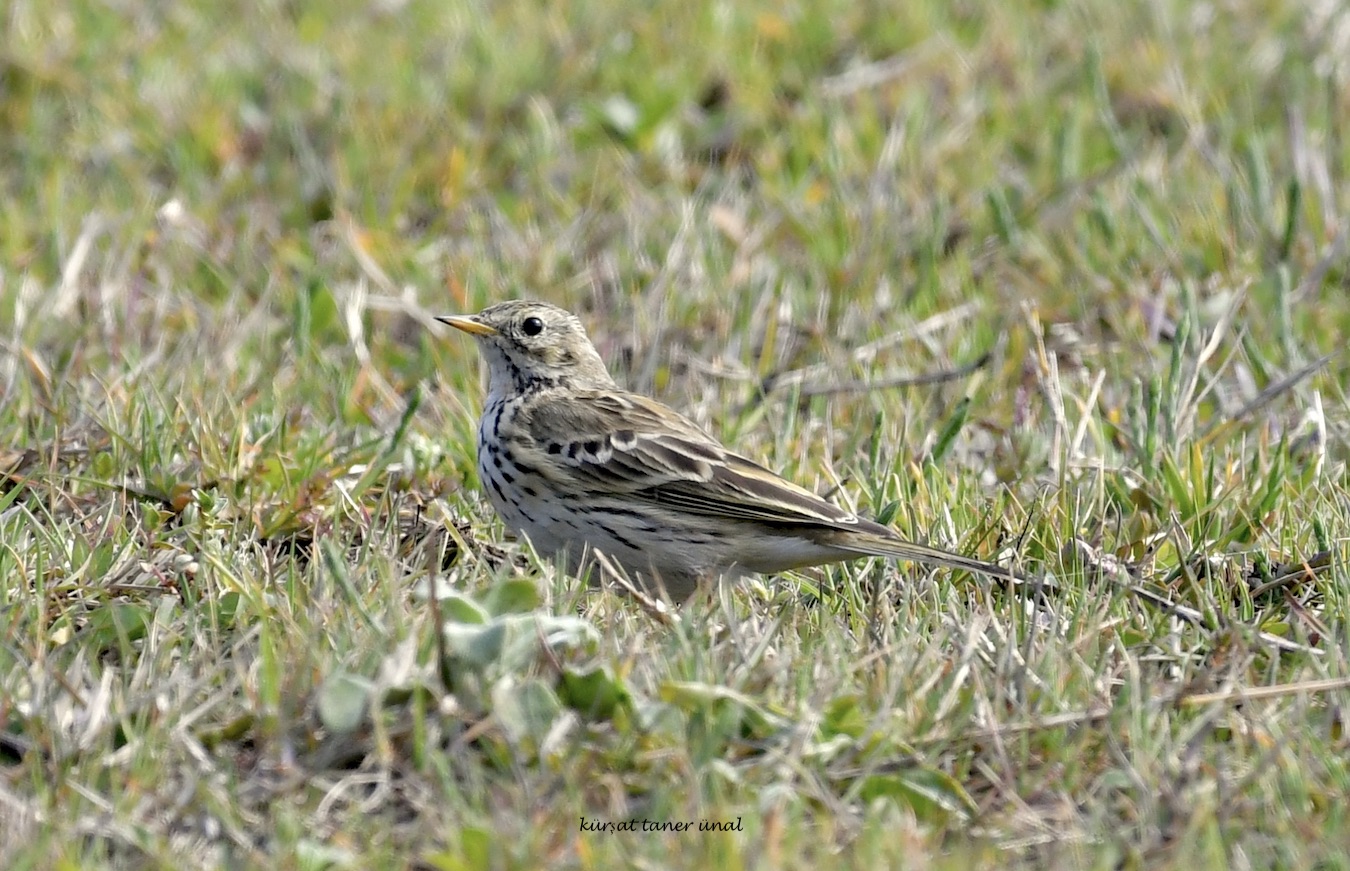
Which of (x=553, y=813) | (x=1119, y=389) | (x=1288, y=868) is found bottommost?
(x=1119, y=389)

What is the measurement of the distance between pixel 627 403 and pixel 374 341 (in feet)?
4.68

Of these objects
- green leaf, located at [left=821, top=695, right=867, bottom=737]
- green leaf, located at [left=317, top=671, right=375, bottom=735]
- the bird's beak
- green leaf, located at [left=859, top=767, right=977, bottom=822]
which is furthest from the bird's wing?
green leaf, located at [left=317, top=671, right=375, bottom=735]

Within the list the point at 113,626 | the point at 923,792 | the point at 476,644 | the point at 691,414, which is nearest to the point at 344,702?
the point at 476,644

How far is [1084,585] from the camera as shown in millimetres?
4402

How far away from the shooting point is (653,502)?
5.06m

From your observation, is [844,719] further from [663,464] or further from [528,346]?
[528,346]

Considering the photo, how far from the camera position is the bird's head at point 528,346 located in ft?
18.5

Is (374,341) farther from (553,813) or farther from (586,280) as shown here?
(553,813)

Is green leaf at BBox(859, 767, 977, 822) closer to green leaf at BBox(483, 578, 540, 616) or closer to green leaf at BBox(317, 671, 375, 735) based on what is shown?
green leaf at BBox(483, 578, 540, 616)

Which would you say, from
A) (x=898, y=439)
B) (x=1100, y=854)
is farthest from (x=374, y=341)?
(x=1100, y=854)

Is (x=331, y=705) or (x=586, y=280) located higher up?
(x=331, y=705)

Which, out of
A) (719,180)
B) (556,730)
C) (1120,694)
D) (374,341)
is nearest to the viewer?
(556,730)

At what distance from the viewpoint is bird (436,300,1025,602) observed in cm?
474

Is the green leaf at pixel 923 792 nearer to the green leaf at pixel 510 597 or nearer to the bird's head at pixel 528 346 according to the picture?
the green leaf at pixel 510 597
